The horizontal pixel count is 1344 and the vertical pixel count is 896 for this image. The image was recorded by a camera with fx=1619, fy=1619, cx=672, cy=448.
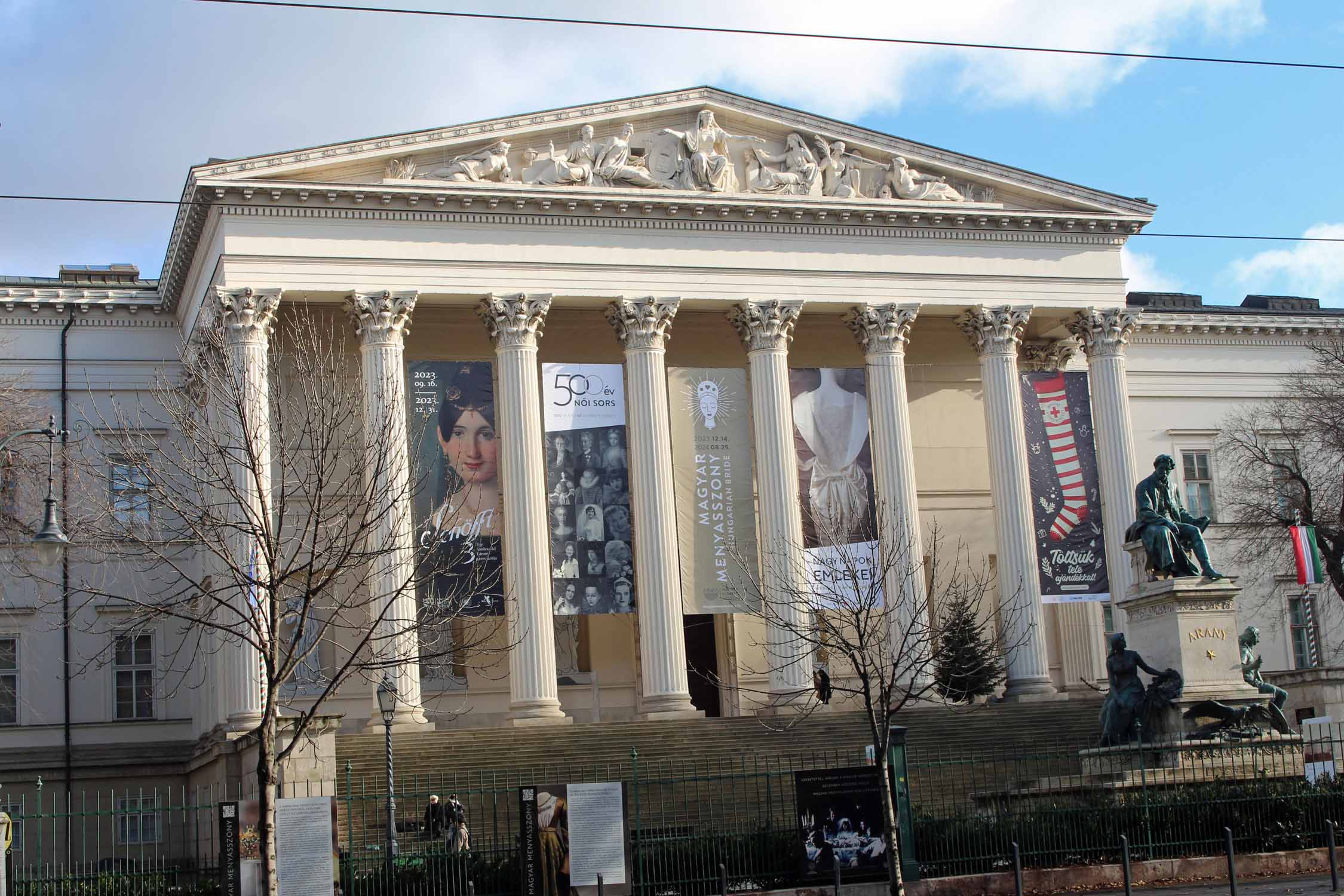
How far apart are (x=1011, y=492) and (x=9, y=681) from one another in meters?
25.8

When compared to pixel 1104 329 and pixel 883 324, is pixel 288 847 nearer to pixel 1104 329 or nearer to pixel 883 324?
pixel 883 324

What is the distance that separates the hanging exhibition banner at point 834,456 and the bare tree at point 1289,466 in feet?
39.5

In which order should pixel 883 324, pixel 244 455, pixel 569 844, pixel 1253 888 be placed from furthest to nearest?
pixel 883 324 → pixel 244 455 → pixel 1253 888 → pixel 569 844

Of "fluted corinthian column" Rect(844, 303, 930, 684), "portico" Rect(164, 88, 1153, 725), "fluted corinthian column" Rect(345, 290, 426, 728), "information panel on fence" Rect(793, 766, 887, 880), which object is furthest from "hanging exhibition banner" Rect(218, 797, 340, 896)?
"fluted corinthian column" Rect(844, 303, 930, 684)

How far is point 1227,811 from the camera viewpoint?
76.2 ft

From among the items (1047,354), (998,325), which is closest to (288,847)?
(998,325)

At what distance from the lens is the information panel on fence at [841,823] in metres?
21.4

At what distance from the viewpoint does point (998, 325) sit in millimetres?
42031

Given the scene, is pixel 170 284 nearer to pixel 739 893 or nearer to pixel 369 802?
pixel 369 802

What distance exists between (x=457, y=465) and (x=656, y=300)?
6.41 metres

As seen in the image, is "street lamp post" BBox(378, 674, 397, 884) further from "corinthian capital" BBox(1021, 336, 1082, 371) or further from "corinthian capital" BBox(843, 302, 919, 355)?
"corinthian capital" BBox(1021, 336, 1082, 371)

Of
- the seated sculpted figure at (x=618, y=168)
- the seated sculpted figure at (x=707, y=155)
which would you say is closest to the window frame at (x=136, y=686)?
the seated sculpted figure at (x=618, y=168)

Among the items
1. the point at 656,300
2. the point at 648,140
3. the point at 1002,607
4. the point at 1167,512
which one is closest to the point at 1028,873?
the point at 1167,512

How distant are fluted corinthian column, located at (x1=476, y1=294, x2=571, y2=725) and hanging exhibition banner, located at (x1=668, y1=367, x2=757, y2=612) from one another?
3458 mm
